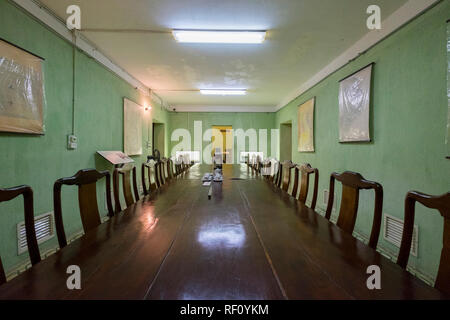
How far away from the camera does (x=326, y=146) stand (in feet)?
14.2

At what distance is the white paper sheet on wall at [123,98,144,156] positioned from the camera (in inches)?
181

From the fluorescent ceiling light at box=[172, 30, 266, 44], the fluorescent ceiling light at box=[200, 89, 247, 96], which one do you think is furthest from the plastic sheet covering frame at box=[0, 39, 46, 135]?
the fluorescent ceiling light at box=[200, 89, 247, 96]

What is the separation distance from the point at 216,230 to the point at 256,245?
0.81 ft

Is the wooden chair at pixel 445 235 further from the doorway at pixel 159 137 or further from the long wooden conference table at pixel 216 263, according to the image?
the doorway at pixel 159 137

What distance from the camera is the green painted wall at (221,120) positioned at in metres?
8.38

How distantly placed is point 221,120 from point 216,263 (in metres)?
7.83

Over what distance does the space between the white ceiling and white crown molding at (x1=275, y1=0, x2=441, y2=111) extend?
3.2 inches

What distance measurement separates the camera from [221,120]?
8.45 m

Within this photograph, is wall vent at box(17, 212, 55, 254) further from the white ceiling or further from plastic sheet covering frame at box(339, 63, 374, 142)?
plastic sheet covering frame at box(339, 63, 374, 142)

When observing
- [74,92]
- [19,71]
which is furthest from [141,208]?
[74,92]

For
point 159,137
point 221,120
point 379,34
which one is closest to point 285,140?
point 221,120

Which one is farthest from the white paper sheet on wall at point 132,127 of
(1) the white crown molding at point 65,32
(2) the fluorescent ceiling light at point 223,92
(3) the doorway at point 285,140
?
(3) the doorway at point 285,140

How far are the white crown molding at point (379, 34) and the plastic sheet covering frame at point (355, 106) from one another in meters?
0.28

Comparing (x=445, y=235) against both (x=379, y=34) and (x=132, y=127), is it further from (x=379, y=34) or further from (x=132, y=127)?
(x=132, y=127)
